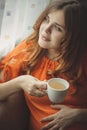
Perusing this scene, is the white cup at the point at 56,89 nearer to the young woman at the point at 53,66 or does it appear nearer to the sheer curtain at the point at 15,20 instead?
the young woman at the point at 53,66

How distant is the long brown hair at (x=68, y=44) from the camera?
102 cm

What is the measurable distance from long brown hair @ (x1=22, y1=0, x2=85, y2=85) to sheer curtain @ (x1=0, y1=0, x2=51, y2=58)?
132 millimetres

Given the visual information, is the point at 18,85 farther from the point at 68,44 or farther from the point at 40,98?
the point at 68,44

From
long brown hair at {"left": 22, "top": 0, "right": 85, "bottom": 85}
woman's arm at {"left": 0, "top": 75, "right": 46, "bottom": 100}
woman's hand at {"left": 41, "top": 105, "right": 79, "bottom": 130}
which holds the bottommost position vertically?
woman's hand at {"left": 41, "top": 105, "right": 79, "bottom": 130}

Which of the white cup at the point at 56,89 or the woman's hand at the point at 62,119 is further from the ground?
the white cup at the point at 56,89

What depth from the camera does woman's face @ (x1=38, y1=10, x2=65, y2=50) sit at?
1019 mm

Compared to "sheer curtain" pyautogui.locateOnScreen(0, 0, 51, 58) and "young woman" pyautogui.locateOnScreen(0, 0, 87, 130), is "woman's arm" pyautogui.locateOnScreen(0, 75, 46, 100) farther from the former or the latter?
"sheer curtain" pyautogui.locateOnScreen(0, 0, 51, 58)

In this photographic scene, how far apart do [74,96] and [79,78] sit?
0.25 ft

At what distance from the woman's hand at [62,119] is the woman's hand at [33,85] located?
122 mm

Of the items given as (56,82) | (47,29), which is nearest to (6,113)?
(56,82)

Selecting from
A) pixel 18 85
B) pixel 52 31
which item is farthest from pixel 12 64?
pixel 52 31

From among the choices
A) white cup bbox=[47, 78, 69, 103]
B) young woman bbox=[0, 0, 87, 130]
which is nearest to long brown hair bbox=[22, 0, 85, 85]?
young woman bbox=[0, 0, 87, 130]

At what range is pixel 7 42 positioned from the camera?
1250mm

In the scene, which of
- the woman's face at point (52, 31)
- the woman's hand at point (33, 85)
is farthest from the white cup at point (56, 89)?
the woman's face at point (52, 31)
